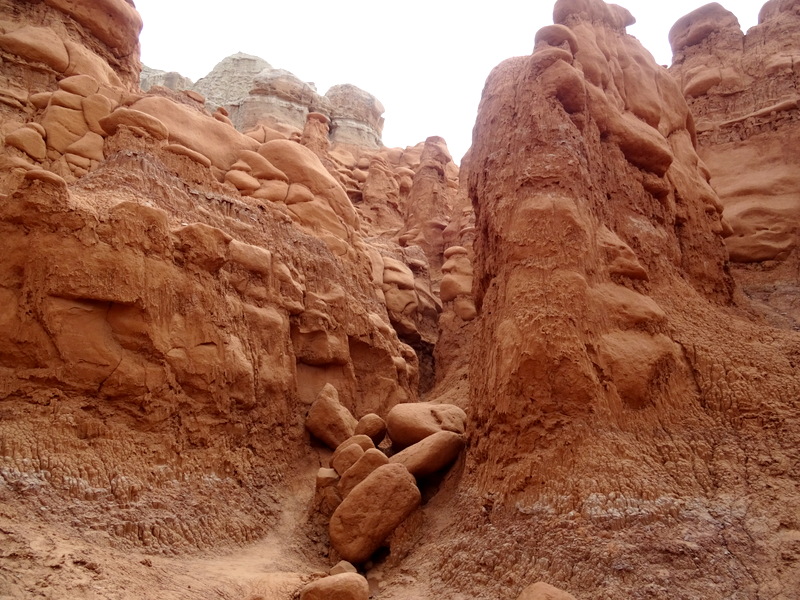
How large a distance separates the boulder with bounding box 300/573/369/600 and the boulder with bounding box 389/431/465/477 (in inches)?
78.5

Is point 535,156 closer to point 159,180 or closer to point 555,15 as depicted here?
point 555,15

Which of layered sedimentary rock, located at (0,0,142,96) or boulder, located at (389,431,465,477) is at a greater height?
layered sedimentary rock, located at (0,0,142,96)

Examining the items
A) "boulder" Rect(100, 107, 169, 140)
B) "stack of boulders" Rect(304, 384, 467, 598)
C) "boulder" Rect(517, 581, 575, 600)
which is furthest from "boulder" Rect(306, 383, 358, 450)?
"boulder" Rect(100, 107, 169, 140)

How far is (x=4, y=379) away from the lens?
6.80m

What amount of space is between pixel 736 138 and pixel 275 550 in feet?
38.1

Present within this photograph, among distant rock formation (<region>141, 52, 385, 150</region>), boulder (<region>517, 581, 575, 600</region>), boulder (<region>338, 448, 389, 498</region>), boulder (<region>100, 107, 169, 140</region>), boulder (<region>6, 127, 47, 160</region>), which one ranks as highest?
distant rock formation (<region>141, 52, 385, 150</region>)

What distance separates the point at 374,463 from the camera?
8086 mm

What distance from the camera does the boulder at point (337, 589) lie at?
243 inches

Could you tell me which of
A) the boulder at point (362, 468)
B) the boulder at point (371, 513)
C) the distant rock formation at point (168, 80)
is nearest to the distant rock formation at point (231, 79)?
the distant rock formation at point (168, 80)

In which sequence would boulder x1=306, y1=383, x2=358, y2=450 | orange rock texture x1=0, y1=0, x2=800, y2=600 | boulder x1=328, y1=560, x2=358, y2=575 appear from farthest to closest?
1. boulder x1=306, y1=383, x2=358, y2=450
2. boulder x1=328, y1=560, x2=358, y2=575
3. orange rock texture x1=0, y1=0, x2=800, y2=600

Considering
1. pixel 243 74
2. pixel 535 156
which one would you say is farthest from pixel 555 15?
pixel 243 74

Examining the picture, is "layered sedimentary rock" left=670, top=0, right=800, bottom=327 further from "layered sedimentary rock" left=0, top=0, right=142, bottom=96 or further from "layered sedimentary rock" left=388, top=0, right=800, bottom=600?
"layered sedimentary rock" left=0, top=0, right=142, bottom=96

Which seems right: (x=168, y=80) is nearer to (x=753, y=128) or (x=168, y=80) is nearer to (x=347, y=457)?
(x=753, y=128)

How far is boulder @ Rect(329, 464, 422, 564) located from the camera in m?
7.46
